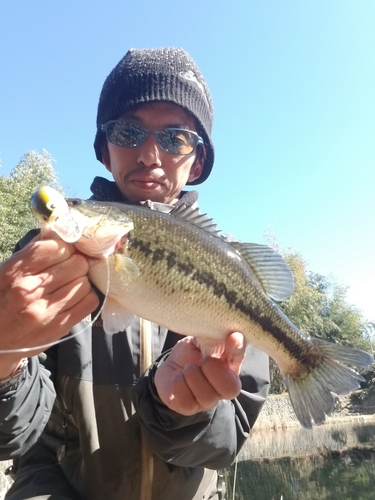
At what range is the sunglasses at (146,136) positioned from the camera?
9.88ft

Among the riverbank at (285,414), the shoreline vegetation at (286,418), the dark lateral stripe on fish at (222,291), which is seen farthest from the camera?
the riverbank at (285,414)

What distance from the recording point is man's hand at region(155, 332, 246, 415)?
178 cm

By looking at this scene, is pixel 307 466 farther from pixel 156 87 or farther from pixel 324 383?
pixel 156 87

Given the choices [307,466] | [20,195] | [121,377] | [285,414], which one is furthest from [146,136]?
[285,414]

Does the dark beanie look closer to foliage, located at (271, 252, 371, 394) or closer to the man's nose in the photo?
the man's nose

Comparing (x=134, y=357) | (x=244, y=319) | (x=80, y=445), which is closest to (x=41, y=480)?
(x=80, y=445)

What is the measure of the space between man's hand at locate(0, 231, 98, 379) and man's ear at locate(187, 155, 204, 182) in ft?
7.26

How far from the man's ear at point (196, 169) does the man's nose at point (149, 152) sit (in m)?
0.67

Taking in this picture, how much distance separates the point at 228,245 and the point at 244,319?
1.24 ft

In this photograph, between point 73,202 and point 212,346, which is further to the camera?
point 212,346

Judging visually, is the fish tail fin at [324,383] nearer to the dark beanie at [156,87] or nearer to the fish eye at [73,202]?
the fish eye at [73,202]

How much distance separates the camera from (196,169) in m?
3.70

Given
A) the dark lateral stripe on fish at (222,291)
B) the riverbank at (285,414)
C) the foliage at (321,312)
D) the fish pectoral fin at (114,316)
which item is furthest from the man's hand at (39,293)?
the foliage at (321,312)

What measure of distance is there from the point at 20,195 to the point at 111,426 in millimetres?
18427
